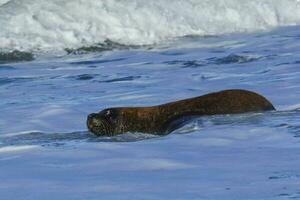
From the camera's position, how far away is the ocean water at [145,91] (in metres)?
3.97

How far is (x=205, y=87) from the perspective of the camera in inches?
350

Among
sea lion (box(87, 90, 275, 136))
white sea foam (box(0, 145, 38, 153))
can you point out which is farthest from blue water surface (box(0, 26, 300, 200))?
sea lion (box(87, 90, 275, 136))

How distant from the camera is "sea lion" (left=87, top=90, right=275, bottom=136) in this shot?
6297 millimetres

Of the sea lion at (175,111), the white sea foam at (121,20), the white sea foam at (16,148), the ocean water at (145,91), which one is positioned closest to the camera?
the ocean water at (145,91)

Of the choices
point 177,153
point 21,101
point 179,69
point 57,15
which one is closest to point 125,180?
point 177,153

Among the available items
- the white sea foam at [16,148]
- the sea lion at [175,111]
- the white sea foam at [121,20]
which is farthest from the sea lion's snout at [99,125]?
the white sea foam at [121,20]

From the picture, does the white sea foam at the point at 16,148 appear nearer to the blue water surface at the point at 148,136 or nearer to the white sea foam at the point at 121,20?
the blue water surface at the point at 148,136

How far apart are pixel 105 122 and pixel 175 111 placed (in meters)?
0.47

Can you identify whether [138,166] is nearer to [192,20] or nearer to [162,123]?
[162,123]

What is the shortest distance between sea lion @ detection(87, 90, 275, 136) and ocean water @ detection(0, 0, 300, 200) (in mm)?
160

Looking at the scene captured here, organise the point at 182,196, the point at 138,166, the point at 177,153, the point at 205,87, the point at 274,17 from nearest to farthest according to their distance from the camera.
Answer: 1. the point at 182,196
2. the point at 138,166
3. the point at 177,153
4. the point at 205,87
5. the point at 274,17

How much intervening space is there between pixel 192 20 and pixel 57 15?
2690mm

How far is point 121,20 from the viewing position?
612 inches

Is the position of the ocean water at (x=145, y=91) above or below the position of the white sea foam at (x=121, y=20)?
below
